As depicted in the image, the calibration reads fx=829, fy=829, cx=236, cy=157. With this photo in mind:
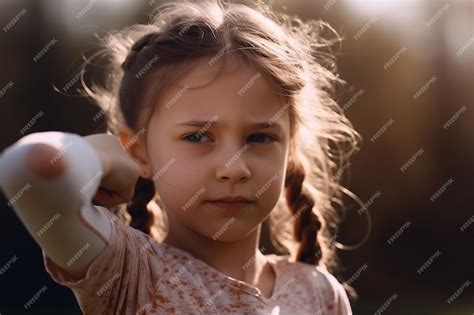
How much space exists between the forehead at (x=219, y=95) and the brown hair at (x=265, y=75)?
40 mm

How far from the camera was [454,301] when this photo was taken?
8.12m

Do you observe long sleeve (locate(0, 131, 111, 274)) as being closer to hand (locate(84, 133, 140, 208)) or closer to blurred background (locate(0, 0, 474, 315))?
hand (locate(84, 133, 140, 208))

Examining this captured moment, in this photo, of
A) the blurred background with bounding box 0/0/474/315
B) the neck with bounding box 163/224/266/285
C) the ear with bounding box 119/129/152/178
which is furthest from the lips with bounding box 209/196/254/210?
the blurred background with bounding box 0/0/474/315

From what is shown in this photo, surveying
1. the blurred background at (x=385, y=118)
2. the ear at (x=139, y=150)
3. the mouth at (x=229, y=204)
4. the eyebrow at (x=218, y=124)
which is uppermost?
the eyebrow at (x=218, y=124)

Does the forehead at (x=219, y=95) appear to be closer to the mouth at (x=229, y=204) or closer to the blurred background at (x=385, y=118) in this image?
the mouth at (x=229, y=204)

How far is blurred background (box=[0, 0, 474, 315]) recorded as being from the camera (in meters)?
8.33

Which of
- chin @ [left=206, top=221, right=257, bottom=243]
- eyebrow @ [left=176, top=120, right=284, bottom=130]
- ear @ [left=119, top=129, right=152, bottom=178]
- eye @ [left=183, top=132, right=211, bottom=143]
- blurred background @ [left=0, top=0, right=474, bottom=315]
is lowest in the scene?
blurred background @ [left=0, top=0, right=474, bottom=315]

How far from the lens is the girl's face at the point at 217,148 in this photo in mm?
2281

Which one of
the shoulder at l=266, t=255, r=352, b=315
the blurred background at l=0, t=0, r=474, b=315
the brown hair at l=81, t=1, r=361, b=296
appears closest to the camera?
the brown hair at l=81, t=1, r=361, b=296

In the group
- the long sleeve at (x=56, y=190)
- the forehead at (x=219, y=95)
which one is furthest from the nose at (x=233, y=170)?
the long sleeve at (x=56, y=190)

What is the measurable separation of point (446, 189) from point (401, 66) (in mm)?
1434

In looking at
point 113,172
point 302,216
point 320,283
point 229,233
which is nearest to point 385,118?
point 302,216

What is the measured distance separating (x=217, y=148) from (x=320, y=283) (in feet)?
2.08

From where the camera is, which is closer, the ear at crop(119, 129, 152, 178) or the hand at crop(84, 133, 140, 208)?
the hand at crop(84, 133, 140, 208)
